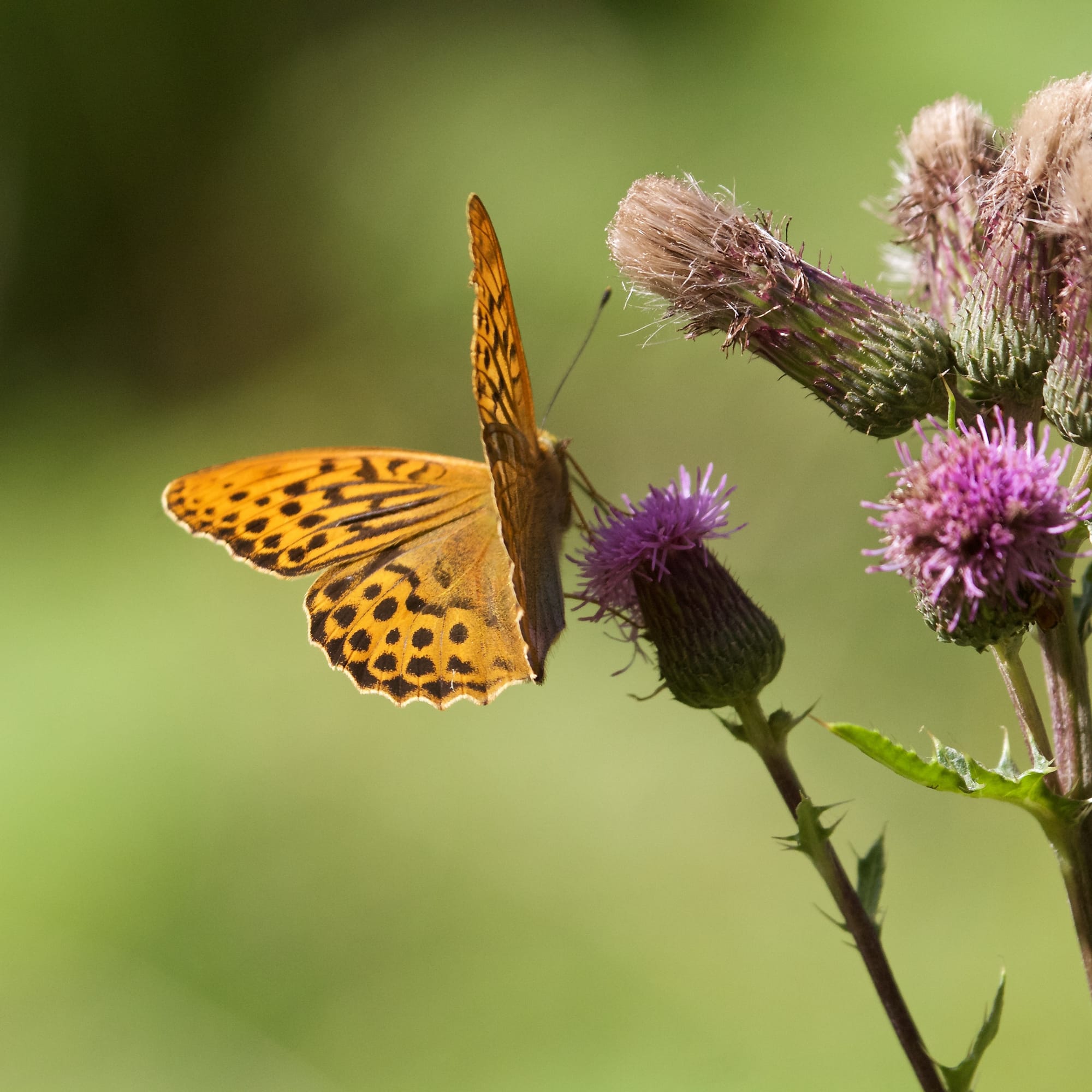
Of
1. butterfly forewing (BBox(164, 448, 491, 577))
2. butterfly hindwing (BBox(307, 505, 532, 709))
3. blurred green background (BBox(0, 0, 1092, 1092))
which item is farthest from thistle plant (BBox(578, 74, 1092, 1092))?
blurred green background (BBox(0, 0, 1092, 1092))

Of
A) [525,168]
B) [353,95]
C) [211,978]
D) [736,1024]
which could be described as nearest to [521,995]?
[736,1024]

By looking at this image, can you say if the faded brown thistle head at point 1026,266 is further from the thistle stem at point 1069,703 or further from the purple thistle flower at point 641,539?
the purple thistle flower at point 641,539

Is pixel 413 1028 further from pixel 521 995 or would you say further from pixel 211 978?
pixel 211 978

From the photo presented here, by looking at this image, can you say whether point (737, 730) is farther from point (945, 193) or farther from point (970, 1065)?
point (945, 193)

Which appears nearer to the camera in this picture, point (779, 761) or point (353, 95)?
point (779, 761)

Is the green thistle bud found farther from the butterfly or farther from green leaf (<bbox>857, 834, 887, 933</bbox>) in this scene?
green leaf (<bbox>857, 834, 887, 933</bbox>)

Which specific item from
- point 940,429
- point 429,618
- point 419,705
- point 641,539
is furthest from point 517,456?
point 419,705
